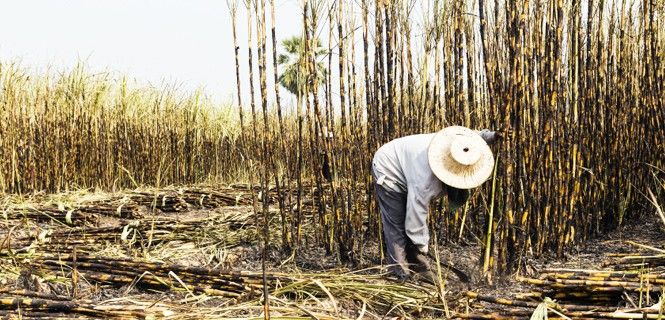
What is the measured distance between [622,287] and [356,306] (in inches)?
40.0

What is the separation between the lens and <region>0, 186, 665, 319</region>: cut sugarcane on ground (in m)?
2.29

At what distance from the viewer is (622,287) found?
2248 mm

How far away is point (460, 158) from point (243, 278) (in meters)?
1.05

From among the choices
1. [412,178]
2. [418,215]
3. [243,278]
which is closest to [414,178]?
[412,178]

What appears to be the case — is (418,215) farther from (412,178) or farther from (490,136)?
(490,136)

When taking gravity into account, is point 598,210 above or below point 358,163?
below

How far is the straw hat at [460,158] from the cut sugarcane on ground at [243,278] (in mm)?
495

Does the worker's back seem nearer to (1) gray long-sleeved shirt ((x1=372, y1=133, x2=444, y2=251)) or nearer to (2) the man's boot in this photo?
(1) gray long-sleeved shirt ((x1=372, y1=133, x2=444, y2=251))

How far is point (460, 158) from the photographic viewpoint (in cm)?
297

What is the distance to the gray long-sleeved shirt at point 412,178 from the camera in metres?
3.19

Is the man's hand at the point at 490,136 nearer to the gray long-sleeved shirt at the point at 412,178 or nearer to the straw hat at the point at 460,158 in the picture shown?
the straw hat at the point at 460,158

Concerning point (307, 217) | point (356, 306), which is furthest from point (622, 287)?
point (307, 217)

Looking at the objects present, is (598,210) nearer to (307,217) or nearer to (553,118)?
(553,118)

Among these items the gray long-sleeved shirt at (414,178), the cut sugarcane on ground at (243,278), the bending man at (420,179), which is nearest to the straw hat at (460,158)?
the bending man at (420,179)
